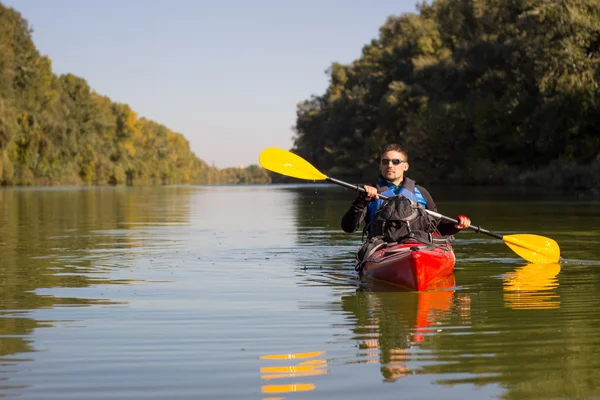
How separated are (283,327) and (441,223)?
4046mm

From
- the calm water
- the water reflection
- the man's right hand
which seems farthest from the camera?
the man's right hand

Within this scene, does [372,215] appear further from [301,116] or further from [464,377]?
[301,116]

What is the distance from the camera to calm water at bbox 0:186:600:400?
533cm

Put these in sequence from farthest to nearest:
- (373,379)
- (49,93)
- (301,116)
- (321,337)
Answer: (301,116) < (49,93) < (321,337) < (373,379)

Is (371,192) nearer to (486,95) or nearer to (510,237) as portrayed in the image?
(510,237)

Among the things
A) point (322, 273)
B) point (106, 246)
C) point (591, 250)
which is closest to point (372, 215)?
point (322, 273)

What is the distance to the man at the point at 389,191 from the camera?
32.7 ft

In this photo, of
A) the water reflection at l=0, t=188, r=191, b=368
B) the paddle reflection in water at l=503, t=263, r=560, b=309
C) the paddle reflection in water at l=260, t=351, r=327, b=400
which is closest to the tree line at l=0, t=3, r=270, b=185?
the water reflection at l=0, t=188, r=191, b=368

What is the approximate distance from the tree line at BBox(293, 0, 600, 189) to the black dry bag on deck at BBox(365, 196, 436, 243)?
1226 inches

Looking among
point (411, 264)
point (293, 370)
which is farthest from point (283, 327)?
point (411, 264)

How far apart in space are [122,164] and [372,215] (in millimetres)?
96662

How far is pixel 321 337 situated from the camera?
6.80 metres

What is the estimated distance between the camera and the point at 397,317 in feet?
25.7

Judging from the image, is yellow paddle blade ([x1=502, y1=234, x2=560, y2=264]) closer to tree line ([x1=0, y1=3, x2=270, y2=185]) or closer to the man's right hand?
the man's right hand
